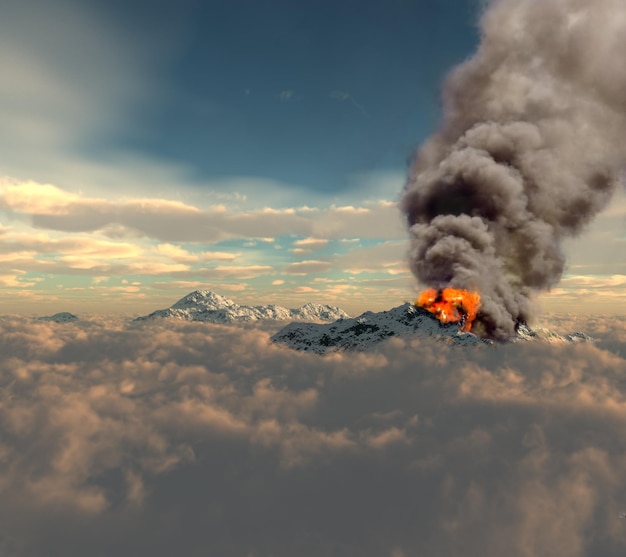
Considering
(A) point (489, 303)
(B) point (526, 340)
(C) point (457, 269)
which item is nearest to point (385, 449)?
(B) point (526, 340)

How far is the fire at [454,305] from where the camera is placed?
5009 inches

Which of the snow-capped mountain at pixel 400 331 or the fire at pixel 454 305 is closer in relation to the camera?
the fire at pixel 454 305

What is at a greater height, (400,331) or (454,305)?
(454,305)

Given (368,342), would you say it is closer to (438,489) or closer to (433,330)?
(433,330)

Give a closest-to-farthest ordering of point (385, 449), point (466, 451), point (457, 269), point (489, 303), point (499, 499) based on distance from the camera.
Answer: point (457, 269)
point (489, 303)
point (466, 451)
point (499, 499)
point (385, 449)

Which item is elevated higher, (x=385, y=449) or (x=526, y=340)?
(x=526, y=340)

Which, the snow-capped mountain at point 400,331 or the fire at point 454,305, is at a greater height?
the fire at point 454,305

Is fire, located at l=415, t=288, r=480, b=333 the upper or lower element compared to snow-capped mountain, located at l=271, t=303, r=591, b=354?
upper

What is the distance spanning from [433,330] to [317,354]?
69.8 metres

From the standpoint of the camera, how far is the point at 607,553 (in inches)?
6417

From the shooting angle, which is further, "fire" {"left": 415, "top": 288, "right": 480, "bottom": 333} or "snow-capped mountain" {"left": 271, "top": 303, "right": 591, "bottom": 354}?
"snow-capped mountain" {"left": 271, "top": 303, "right": 591, "bottom": 354}

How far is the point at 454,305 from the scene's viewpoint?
13250cm

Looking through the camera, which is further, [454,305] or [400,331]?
[400,331]

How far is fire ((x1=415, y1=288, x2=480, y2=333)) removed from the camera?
417ft
